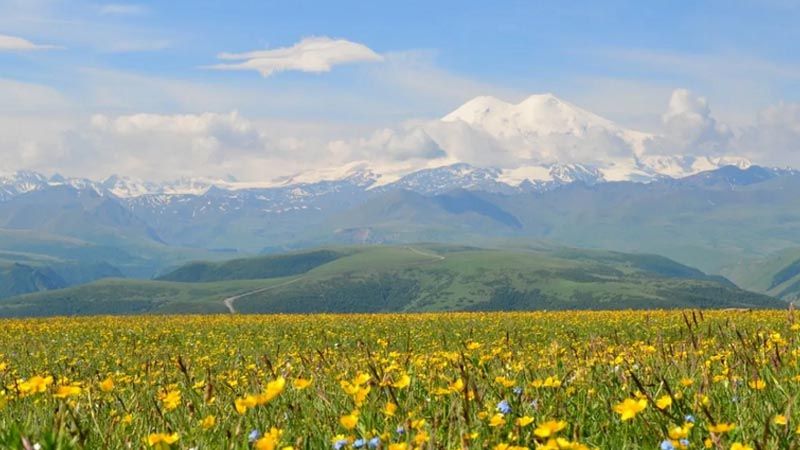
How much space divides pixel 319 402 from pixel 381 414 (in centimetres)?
76

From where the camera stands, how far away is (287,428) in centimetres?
476

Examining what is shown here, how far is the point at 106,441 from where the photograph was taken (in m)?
4.29

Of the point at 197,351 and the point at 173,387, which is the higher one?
the point at 173,387

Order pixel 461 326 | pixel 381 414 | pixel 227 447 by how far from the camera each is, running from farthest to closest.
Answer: pixel 461 326 < pixel 381 414 < pixel 227 447

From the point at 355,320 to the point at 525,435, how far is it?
101 ft

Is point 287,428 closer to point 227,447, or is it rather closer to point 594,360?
point 227,447

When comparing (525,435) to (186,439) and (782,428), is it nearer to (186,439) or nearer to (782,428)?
(782,428)

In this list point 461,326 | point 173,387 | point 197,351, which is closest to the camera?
point 173,387

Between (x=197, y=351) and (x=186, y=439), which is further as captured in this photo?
(x=197, y=351)

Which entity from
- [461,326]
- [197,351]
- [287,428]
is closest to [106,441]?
[287,428]

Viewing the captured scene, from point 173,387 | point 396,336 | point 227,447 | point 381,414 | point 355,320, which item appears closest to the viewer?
point 227,447

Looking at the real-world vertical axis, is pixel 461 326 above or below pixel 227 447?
below

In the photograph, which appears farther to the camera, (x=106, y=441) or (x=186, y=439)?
(x=186, y=439)

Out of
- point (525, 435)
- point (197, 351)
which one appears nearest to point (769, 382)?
point (525, 435)
